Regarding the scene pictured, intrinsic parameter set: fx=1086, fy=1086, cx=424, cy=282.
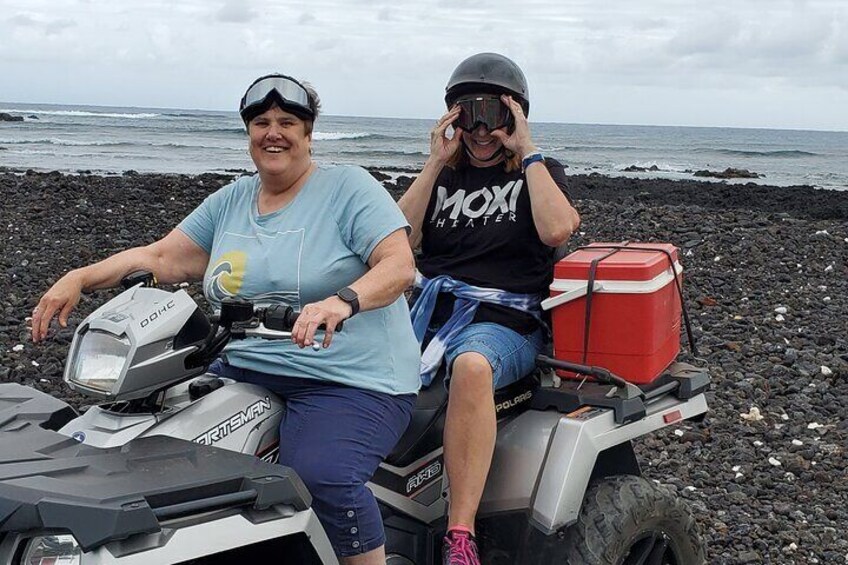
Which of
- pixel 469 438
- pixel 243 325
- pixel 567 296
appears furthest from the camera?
pixel 567 296

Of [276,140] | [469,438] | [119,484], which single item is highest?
[276,140]

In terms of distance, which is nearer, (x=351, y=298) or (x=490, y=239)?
(x=351, y=298)

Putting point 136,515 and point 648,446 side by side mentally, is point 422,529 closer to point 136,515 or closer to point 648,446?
point 136,515

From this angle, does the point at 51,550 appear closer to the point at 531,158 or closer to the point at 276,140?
the point at 276,140

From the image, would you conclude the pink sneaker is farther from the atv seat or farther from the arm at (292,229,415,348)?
the arm at (292,229,415,348)

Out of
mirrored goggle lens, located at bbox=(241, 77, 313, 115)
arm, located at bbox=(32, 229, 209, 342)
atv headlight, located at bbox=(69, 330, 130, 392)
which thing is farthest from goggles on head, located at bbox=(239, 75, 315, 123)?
atv headlight, located at bbox=(69, 330, 130, 392)

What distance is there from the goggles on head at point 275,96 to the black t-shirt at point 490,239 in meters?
1.04

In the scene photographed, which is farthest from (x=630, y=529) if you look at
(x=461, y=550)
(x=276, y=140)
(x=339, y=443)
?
(x=276, y=140)

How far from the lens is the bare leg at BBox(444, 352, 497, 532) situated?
350cm

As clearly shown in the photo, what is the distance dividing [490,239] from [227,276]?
46.0 inches

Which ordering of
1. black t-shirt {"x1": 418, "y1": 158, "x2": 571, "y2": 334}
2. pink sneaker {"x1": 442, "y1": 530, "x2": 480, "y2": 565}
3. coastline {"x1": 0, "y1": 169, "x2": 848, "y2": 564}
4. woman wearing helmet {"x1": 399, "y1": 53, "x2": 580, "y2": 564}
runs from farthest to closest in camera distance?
coastline {"x1": 0, "y1": 169, "x2": 848, "y2": 564} < black t-shirt {"x1": 418, "y1": 158, "x2": 571, "y2": 334} < woman wearing helmet {"x1": 399, "y1": 53, "x2": 580, "y2": 564} < pink sneaker {"x1": 442, "y1": 530, "x2": 480, "y2": 565}

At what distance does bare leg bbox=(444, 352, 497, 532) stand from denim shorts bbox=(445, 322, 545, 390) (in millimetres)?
97

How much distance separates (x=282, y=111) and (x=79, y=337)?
0.94 metres

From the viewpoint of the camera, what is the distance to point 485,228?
4070 mm
